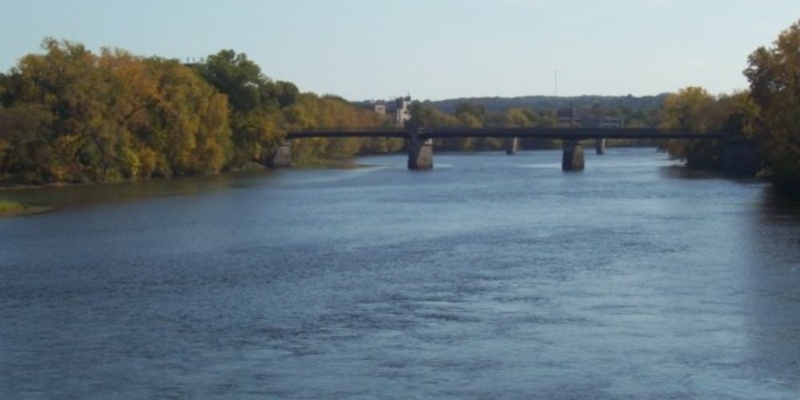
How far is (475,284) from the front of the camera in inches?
1382

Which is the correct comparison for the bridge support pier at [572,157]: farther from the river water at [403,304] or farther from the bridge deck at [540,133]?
the river water at [403,304]

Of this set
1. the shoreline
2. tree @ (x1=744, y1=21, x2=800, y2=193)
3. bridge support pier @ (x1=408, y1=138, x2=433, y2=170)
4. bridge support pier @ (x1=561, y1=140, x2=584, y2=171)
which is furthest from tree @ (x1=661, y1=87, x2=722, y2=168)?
the shoreline

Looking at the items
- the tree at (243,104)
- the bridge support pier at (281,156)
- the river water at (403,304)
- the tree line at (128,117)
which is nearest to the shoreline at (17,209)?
the river water at (403,304)

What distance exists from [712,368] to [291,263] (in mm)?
18696

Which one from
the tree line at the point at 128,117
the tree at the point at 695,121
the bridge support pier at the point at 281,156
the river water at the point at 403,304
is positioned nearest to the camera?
the river water at the point at 403,304

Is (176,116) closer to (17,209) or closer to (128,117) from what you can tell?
(128,117)

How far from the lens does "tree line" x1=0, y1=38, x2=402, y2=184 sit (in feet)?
265

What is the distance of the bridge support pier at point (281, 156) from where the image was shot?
121812 millimetres

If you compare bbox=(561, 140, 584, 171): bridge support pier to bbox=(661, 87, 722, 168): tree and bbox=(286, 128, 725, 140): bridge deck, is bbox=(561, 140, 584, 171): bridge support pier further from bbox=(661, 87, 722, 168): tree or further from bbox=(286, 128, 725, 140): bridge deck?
bbox=(661, 87, 722, 168): tree

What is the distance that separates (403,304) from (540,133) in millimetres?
80167

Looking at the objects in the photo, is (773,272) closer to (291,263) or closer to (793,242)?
(793,242)

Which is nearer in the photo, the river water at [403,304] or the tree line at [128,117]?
the river water at [403,304]

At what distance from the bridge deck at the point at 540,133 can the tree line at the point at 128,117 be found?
5.71 metres

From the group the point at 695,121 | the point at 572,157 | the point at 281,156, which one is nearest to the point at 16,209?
the point at 281,156
